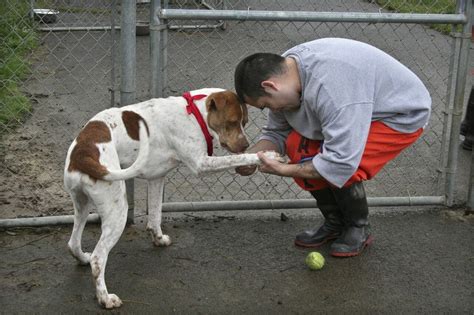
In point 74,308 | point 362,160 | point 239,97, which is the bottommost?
point 74,308

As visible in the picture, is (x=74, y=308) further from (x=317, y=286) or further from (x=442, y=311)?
(x=442, y=311)

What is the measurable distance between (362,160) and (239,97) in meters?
0.78

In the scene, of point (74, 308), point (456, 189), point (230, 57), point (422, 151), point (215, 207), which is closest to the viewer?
point (74, 308)

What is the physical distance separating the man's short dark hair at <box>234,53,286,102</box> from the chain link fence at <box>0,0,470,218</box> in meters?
1.01

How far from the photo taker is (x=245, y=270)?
4.52 metres

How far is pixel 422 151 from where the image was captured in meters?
6.65

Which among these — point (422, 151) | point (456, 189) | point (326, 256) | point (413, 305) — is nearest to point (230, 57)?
point (422, 151)

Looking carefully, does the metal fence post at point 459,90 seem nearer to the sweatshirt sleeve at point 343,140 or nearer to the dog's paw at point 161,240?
the sweatshirt sleeve at point 343,140

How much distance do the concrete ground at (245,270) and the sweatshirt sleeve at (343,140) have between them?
0.67 meters

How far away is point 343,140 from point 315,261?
2.72 feet

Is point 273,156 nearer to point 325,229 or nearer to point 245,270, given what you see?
point 245,270

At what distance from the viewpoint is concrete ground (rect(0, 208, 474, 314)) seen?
4.14 m

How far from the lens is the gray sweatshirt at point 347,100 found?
4.05 metres

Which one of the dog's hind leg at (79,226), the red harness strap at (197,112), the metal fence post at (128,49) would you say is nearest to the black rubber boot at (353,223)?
the red harness strap at (197,112)
